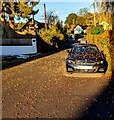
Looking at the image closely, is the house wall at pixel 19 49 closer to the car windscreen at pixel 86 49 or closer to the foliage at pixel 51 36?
the foliage at pixel 51 36

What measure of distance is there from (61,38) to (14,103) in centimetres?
3022

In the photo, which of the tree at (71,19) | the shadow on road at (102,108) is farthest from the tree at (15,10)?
the tree at (71,19)

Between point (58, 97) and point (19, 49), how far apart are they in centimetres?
2126

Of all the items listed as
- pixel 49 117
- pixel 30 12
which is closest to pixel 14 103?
pixel 49 117

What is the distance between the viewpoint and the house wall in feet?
88.1

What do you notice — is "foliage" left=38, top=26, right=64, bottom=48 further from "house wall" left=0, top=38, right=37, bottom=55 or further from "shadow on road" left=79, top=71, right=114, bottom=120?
"shadow on road" left=79, top=71, right=114, bottom=120

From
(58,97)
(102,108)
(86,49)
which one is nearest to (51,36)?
(86,49)

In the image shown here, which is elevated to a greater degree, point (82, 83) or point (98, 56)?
point (98, 56)

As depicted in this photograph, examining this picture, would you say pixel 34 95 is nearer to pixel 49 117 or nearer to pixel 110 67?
pixel 49 117

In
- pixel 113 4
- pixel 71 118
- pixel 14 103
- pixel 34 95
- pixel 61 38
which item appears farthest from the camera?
pixel 61 38

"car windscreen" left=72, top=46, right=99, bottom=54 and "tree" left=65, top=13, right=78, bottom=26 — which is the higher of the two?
"tree" left=65, top=13, right=78, bottom=26

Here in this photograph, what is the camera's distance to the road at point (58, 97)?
627 centimetres

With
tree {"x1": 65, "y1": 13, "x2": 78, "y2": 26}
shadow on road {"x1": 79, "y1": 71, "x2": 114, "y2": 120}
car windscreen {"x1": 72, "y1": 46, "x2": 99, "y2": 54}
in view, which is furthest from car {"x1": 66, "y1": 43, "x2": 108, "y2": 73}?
tree {"x1": 65, "y1": 13, "x2": 78, "y2": 26}

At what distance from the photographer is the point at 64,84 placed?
394 inches
